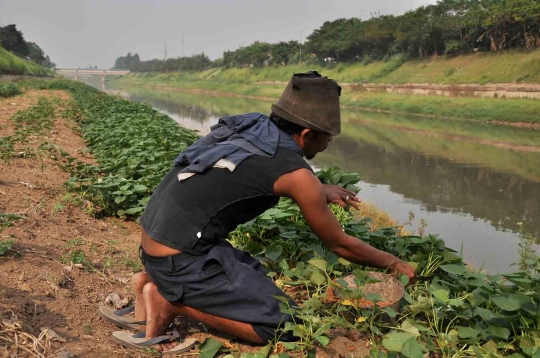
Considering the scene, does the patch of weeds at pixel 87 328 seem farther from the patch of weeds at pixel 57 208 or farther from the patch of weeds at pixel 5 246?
the patch of weeds at pixel 57 208

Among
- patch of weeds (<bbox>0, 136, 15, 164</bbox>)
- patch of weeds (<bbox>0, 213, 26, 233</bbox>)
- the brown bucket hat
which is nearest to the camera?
the brown bucket hat

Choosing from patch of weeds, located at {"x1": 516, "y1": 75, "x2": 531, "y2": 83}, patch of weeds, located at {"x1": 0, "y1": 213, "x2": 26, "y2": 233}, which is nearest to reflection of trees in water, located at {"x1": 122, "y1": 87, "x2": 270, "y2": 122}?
patch of weeds, located at {"x1": 516, "y1": 75, "x2": 531, "y2": 83}

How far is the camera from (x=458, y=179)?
11633 mm

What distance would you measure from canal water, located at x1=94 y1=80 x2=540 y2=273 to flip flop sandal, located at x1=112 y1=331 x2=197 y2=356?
2.91 m

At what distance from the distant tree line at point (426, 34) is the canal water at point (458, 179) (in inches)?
516

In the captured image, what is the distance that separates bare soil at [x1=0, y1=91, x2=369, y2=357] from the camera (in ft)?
7.61

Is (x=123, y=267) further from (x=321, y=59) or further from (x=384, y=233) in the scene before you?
(x=321, y=59)

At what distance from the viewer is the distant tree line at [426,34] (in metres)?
30.5

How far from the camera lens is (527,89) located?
23500 mm

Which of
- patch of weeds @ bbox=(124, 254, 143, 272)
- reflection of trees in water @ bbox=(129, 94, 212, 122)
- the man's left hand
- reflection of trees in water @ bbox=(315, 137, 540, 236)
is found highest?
the man's left hand

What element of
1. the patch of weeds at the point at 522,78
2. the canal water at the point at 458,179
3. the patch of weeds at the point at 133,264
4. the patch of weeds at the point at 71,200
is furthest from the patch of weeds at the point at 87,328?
the patch of weeds at the point at 522,78

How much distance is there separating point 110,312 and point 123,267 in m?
0.95

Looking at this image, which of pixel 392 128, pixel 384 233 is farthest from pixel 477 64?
pixel 384 233

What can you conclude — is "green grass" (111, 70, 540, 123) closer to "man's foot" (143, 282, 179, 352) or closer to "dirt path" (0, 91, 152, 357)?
"dirt path" (0, 91, 152, 357)
